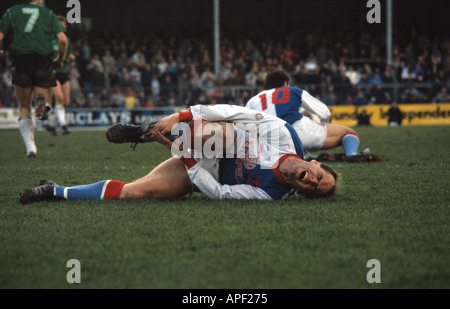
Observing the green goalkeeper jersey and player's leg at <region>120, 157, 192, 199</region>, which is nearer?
player's leg at <region>120, 157, 192, 199</region>

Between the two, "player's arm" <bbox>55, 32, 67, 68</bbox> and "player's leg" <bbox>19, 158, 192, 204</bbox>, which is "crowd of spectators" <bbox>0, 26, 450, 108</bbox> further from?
"player's leg" <bbox>19, 158, 192, 204</bbox>

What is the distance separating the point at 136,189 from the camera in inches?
182

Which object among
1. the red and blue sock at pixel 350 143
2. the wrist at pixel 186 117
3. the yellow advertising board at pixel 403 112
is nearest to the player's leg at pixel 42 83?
the red and blue sock at pixel 350 143

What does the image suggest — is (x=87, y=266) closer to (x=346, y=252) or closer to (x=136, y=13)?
(x=346, y=252)

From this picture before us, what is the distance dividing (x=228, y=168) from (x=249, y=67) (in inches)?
818

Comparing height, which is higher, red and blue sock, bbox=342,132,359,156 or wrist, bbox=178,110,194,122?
wrist, bbox=178,110,194,122

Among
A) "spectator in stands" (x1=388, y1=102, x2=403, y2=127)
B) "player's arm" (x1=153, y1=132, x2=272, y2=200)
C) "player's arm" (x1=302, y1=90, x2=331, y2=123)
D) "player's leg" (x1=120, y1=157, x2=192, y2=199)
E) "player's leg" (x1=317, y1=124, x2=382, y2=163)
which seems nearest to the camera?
"player's arm" (x1=153, y1=132, x2=272, y2=200)

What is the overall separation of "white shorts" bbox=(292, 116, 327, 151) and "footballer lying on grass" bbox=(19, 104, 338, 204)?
10.00 ft

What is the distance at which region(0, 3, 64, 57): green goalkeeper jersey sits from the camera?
843cm

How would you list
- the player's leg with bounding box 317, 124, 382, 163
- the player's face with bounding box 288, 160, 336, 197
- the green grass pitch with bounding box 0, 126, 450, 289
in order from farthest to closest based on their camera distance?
the player's leg with bounding box 317, 124, 382, 163 < the player's face with bounding box 288, 160, 336, 197 < the green grass pitch with bounding box 0, 126, 450, 289

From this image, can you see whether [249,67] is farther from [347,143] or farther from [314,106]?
[314,106]

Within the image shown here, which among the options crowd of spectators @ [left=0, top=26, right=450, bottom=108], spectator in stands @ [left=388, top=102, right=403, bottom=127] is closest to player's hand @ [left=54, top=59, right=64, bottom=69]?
crowd of spectators @ [left=0, top=26, right=450, bottom=108]

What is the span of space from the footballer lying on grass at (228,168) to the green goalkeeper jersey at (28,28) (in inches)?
174

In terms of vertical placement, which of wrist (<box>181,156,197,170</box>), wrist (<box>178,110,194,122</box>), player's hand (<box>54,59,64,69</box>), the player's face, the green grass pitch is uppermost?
player's hand (<box>54,59,64,69</box>)
